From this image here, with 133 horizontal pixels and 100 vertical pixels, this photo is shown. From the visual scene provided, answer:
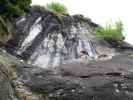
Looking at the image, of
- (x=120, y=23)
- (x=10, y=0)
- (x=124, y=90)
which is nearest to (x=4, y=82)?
(x=124, y=90)

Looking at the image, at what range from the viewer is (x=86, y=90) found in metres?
10.5

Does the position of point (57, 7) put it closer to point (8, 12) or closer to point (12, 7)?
point (8, 12)

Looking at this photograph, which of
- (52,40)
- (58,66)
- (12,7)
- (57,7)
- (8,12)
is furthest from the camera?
(57,7)

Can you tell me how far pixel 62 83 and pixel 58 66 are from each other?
1.94 metres

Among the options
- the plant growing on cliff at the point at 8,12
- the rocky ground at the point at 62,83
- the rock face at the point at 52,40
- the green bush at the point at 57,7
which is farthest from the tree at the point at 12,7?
the rocky ground at the point at 62,83

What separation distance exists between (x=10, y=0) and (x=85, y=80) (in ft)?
18.7

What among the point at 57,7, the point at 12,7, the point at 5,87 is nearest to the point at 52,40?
the point at 12,7

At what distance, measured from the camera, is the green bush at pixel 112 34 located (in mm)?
17734

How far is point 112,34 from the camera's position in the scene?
18.1m

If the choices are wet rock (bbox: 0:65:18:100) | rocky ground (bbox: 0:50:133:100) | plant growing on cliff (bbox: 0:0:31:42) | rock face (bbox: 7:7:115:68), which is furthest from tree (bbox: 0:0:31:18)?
wet rock (bbox: 0:65:18:100)

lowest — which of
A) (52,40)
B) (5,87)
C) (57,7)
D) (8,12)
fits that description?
(5,87)

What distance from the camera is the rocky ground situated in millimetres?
10367

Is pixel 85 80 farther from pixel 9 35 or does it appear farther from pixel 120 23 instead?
pixel 120 23

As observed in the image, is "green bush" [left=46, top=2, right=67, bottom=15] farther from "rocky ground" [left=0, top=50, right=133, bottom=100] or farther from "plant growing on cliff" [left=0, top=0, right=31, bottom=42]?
"rocky ground" [left=0, top=50, right=133, bottom=100]
